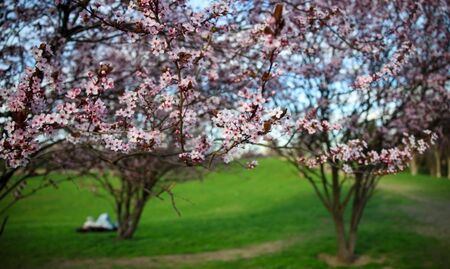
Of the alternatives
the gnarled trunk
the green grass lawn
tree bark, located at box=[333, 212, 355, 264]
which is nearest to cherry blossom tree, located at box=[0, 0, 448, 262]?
tree bark, located at box=[333, 212, 355, 264]

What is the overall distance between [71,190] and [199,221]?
2245cm

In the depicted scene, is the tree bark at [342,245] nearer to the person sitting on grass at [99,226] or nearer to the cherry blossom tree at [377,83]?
the cherry blossom tree at [377,83]

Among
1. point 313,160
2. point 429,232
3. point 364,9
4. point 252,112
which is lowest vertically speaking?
point 429,232

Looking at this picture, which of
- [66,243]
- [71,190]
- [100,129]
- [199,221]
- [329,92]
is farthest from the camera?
[71,190]

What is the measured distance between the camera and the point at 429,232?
1658 centimetres

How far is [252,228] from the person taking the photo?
824 inches

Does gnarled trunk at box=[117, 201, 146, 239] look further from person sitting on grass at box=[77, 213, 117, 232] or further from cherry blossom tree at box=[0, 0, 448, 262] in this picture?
cherry blossom tree at box=[0, 0, 448, 262]

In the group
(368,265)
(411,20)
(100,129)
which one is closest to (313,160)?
(100,129)

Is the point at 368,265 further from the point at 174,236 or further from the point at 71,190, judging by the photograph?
the point at 71,190

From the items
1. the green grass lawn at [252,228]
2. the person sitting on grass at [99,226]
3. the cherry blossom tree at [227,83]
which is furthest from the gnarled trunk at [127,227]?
the cherry blossom tree at [227,83]

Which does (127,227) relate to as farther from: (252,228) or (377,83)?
(377,83)

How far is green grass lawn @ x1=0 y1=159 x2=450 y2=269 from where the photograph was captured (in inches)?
532

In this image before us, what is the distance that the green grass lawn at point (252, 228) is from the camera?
1351cm

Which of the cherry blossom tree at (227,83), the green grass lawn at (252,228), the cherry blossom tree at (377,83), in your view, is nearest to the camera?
the cherry blossom tree at (227,83)
